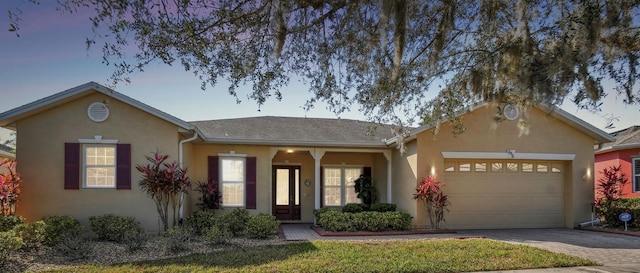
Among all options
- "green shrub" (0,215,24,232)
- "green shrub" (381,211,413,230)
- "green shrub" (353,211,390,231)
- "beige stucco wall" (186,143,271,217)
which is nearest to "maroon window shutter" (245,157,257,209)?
"beige stucco wall" (186,143,271,217)

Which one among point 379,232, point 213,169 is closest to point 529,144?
point 379,232

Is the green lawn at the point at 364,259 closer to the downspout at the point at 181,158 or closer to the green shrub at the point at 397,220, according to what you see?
the green shrub at the point at 397,220

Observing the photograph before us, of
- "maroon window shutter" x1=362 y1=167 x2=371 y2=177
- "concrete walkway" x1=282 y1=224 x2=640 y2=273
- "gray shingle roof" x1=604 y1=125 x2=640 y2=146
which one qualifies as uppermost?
"gray shingle roof" x1=604 y1=125 x2=640 y2=146

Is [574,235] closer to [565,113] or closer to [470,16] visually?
[565,113]

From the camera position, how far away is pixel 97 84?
10977 mm

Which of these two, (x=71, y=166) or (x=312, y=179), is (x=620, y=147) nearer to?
(x=312, y=179)

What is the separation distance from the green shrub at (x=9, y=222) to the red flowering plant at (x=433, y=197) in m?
9.98

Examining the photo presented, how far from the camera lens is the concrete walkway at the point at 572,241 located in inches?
332

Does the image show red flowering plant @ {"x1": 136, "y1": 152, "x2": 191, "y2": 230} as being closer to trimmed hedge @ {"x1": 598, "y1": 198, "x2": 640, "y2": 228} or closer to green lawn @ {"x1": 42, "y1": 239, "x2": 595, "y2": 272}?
green lawn @ {"x1": 42, "y1": 239, "x2": 595, "y2": 272}

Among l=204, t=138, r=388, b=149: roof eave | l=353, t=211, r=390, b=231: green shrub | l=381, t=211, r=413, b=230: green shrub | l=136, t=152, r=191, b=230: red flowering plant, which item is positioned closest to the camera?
l=136, t=152, r=191, b=230: red flowering plant

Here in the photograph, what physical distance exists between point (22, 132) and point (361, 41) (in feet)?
29.0

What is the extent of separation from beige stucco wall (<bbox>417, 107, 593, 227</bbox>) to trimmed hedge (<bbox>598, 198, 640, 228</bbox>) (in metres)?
0.45

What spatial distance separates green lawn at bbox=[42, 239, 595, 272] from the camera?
7891 millimetres

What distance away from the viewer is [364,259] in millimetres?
8594
